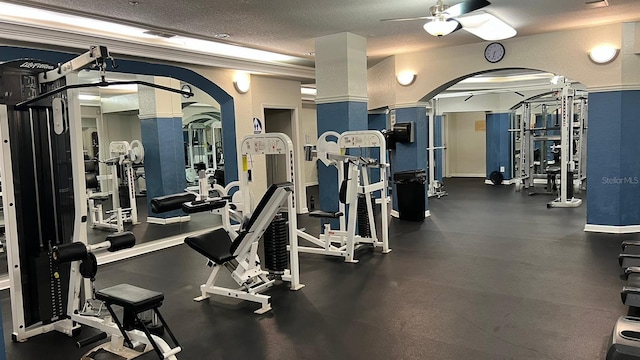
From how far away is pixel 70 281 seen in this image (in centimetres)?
330

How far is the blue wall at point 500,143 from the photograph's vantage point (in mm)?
11953

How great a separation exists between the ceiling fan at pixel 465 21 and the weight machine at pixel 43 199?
111 inches

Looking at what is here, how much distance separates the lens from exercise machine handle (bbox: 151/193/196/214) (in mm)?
3379

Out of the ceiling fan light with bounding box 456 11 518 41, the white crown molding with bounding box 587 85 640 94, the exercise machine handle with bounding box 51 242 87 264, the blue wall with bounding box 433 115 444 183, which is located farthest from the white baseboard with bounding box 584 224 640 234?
the exercise machine handle with bounding box 51 242 87 264

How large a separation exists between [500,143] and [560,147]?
1835mm

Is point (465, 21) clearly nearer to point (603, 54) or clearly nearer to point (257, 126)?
point (603, 54)

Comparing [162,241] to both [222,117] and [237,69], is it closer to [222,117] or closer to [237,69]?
[222,117]

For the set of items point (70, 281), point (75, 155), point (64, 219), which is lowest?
point (70, 281)

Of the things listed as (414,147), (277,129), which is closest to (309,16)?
(414,147)

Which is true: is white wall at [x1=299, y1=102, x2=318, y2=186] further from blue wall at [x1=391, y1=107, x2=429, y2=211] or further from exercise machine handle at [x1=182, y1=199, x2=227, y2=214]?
exercise machine handle at [x1=182, y1=199, x2=227, y2=214]

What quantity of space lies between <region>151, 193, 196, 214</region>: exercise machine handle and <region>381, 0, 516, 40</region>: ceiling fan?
7.87 ft

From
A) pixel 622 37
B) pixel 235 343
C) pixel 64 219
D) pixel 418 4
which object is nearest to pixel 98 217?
pixel 64 219

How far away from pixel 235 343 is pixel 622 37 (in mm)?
5649

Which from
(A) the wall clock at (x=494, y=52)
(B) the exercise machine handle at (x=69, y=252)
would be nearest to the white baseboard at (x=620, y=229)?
(A) the wall clock at (x=494, y=52)
